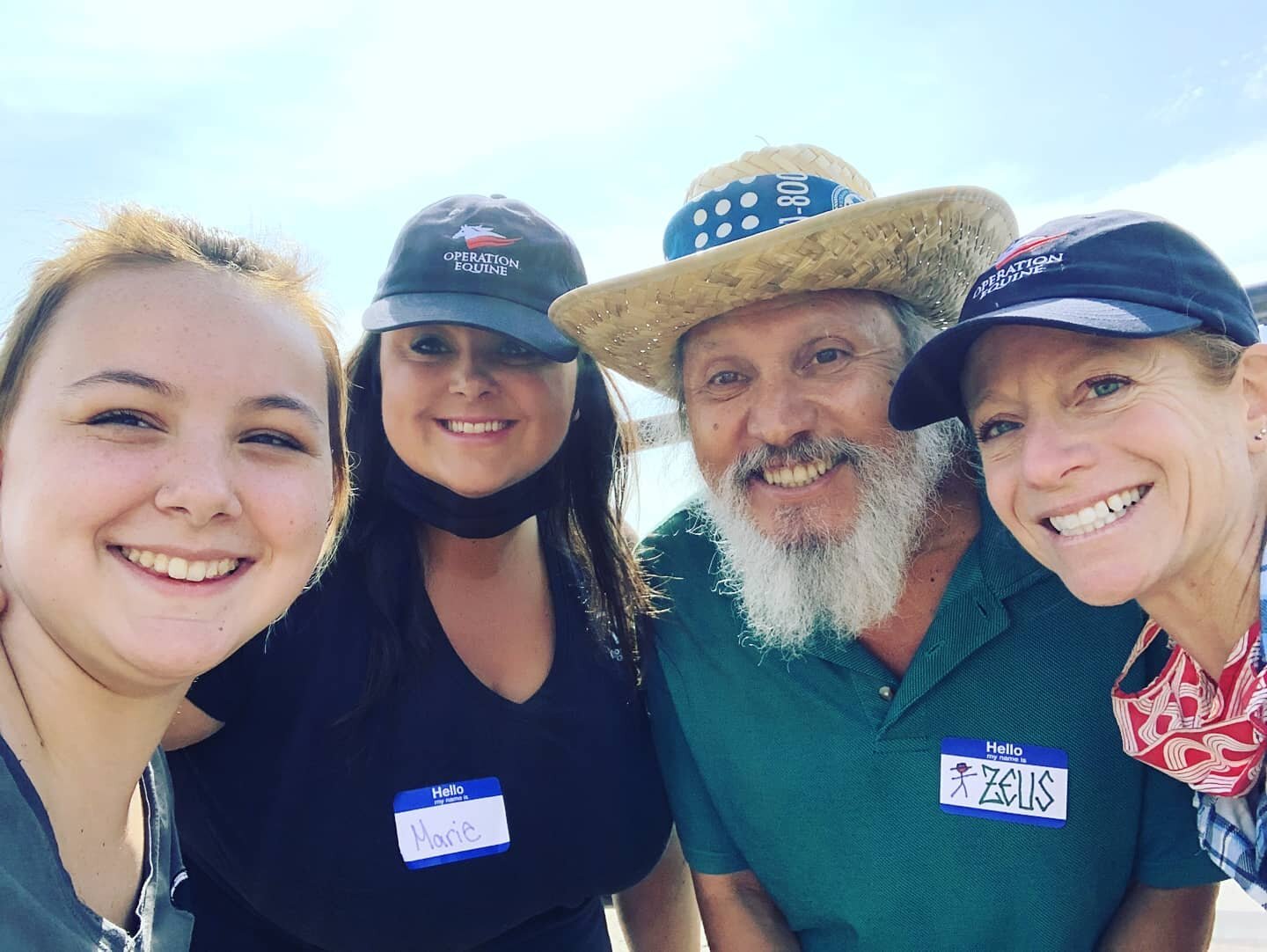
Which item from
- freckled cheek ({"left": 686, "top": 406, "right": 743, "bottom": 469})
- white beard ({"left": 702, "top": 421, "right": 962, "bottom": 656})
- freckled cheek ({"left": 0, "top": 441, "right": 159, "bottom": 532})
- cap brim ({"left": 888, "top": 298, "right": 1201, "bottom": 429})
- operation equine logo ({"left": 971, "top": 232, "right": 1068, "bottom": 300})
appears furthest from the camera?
freckled cheek ({"left": 686, "top": 406, "right": 743, "bottom": 469})

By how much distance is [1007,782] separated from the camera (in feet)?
6.28

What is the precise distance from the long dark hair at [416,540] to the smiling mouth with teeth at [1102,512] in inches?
46.7

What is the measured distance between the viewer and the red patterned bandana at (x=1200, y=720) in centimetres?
150

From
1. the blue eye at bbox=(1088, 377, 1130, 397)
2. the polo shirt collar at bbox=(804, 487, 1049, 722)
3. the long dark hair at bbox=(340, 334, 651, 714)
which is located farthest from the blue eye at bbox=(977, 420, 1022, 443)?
the long dark hair at bbox=(340, 334, 651, 714)

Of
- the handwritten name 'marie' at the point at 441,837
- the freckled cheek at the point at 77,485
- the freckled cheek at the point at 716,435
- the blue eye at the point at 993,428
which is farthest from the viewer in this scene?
the freckled cheek at the point at 716,435

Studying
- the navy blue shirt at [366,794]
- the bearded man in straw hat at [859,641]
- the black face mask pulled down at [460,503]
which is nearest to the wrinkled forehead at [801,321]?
the bearded man in straw hat at [859,641]

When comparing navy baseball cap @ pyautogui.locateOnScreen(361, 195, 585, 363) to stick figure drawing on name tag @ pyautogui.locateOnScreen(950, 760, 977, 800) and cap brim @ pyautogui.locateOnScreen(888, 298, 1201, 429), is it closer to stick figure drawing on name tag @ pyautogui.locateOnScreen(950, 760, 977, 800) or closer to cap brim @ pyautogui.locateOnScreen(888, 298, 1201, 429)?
cap brim @ pyautogui.locateOnScreen(888, 298, 1201, 429)

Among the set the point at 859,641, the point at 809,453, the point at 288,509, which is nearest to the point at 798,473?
the point at 809,453

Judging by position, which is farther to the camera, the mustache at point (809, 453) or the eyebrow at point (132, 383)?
the mustache at point (809, 453)

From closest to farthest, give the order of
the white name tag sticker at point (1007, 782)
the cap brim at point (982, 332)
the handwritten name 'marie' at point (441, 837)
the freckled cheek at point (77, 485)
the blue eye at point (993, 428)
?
the freckled cheek at point (77, 485) → the cap brim at point (982, 332) → the blue eye at point (993, 428) → the white name tag sticker at point (1007, 782) → the handwritten name 'marie' at point (441, 837)

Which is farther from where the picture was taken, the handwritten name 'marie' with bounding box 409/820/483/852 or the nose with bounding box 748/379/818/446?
the nose with bounding box 748/379/818/446

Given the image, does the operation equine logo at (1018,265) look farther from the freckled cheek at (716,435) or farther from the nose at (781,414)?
the freckled cheek at (716,435)

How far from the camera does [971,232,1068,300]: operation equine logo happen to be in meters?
1.58

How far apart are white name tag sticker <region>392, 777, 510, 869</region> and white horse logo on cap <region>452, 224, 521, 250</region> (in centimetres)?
135
